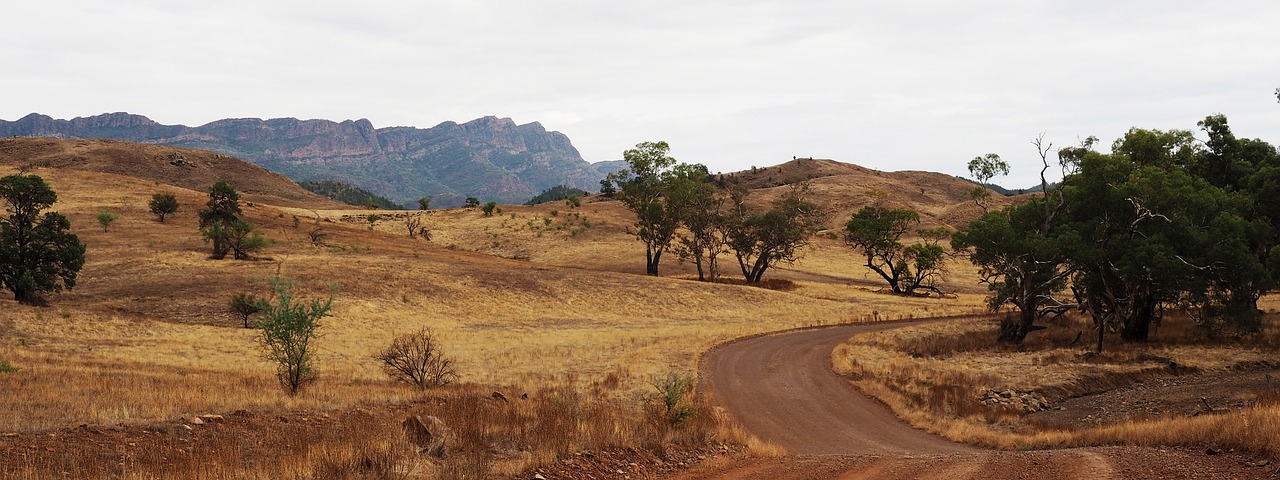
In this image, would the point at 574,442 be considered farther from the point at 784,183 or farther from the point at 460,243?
the point at 784,183

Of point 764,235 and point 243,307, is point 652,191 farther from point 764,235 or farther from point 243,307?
point 243,307

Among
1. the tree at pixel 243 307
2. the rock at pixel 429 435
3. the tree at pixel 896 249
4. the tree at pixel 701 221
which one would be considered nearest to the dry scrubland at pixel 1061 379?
the rock at pixel 429 435

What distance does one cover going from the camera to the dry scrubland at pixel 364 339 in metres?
11.4

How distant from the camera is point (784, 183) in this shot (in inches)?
7426

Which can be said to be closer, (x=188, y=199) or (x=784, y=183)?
(x=188, y=199)

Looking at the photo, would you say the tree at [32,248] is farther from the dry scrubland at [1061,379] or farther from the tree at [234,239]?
the dry scrubland at [1061,379]

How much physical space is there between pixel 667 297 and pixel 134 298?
39.2 m

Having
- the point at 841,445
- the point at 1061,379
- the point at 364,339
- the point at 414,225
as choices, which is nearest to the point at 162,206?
the point at 414,225

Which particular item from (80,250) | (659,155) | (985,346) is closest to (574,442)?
(985,346)

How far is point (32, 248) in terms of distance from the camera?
40.4m

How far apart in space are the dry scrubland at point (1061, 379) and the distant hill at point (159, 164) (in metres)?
134

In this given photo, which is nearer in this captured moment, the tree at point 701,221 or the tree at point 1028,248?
the tree at point 1028,248

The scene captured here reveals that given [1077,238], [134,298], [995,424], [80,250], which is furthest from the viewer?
[134,298]

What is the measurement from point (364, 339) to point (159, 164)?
15894 cm
